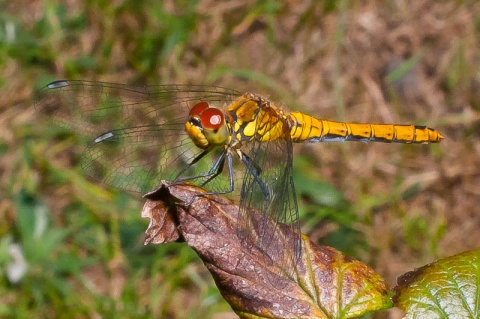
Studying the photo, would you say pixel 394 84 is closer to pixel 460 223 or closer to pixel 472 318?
pixel 460 223

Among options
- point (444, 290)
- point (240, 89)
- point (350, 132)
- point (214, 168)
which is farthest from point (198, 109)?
point (240, 89)

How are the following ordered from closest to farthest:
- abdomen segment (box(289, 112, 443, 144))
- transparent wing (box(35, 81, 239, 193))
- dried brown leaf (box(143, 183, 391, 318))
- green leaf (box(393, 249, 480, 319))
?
green leaf (box(393, 249, 480, 319)) → dried brown leaf (box(143, 183, 391, 318)) → transparent wing (box(35, 81, 239, 193)) → abdomen segment (box(289, 112, 443, 144))

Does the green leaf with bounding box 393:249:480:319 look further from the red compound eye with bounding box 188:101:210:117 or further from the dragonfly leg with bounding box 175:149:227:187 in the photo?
the red compound eye with bounding box 188:101:210:117

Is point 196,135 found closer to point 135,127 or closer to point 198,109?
point 198,109

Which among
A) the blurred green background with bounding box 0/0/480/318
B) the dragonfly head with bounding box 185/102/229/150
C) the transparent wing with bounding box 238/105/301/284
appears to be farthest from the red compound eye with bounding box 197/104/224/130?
the blurred green background with bounding box 0/0/480/318

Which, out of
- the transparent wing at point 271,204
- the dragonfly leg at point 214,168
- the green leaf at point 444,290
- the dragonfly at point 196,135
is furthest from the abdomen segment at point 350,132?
the green leaf at point 444,290

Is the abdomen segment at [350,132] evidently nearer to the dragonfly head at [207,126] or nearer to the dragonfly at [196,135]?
the dragonfly at [196,135]
